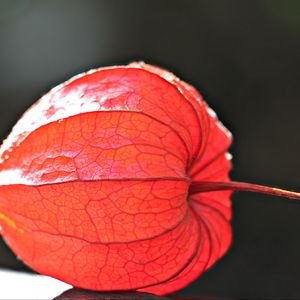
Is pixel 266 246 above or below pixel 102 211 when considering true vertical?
below

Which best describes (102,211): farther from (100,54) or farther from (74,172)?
(100,54)

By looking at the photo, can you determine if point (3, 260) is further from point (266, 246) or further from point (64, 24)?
point (64, 24)

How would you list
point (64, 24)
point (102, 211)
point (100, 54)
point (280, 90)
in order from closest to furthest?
point (102, 211)
point (280, 90)
point (100, 54)
point (64, 24)

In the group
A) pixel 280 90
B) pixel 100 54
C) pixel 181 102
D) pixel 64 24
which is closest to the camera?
pixel 181 102

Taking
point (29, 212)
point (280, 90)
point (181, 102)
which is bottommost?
point (280, 90)

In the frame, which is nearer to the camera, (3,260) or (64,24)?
(3,260)

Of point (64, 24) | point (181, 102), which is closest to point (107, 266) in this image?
point (181, 102)

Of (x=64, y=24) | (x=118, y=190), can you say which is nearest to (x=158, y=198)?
(x=118, y=190)
